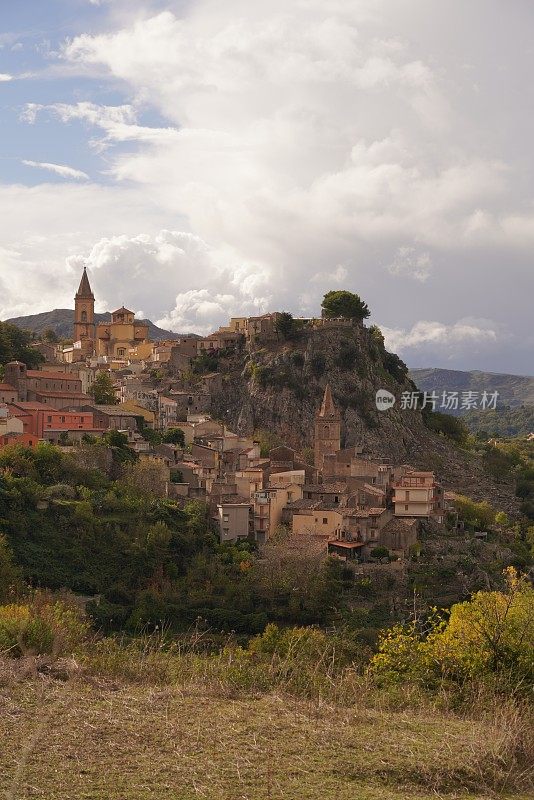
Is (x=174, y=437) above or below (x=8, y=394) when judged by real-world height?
below

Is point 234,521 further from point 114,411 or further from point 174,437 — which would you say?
point 114,411

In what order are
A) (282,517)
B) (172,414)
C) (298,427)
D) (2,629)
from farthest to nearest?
(298,427) → (172,414) → (282,517) → (2,629)

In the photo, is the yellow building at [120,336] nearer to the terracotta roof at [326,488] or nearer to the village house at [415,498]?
the terracotta roof at [326,488]

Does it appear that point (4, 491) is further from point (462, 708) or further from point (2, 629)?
point (462, 708)

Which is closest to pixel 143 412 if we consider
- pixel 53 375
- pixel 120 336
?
pixel 53 375

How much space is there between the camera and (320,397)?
7512 centimetres

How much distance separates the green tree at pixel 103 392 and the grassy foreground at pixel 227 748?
45380 mm

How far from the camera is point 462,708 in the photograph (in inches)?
616

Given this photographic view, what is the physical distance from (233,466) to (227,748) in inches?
1643

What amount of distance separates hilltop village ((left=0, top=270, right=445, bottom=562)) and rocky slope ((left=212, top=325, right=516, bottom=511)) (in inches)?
106

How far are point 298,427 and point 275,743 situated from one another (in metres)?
61.7

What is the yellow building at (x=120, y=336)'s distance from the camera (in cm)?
8575

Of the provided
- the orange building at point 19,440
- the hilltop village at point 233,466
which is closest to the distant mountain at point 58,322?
the hilltop village at point 233,466

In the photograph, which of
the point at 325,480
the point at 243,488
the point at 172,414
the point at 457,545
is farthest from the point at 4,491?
the point at 172,414
